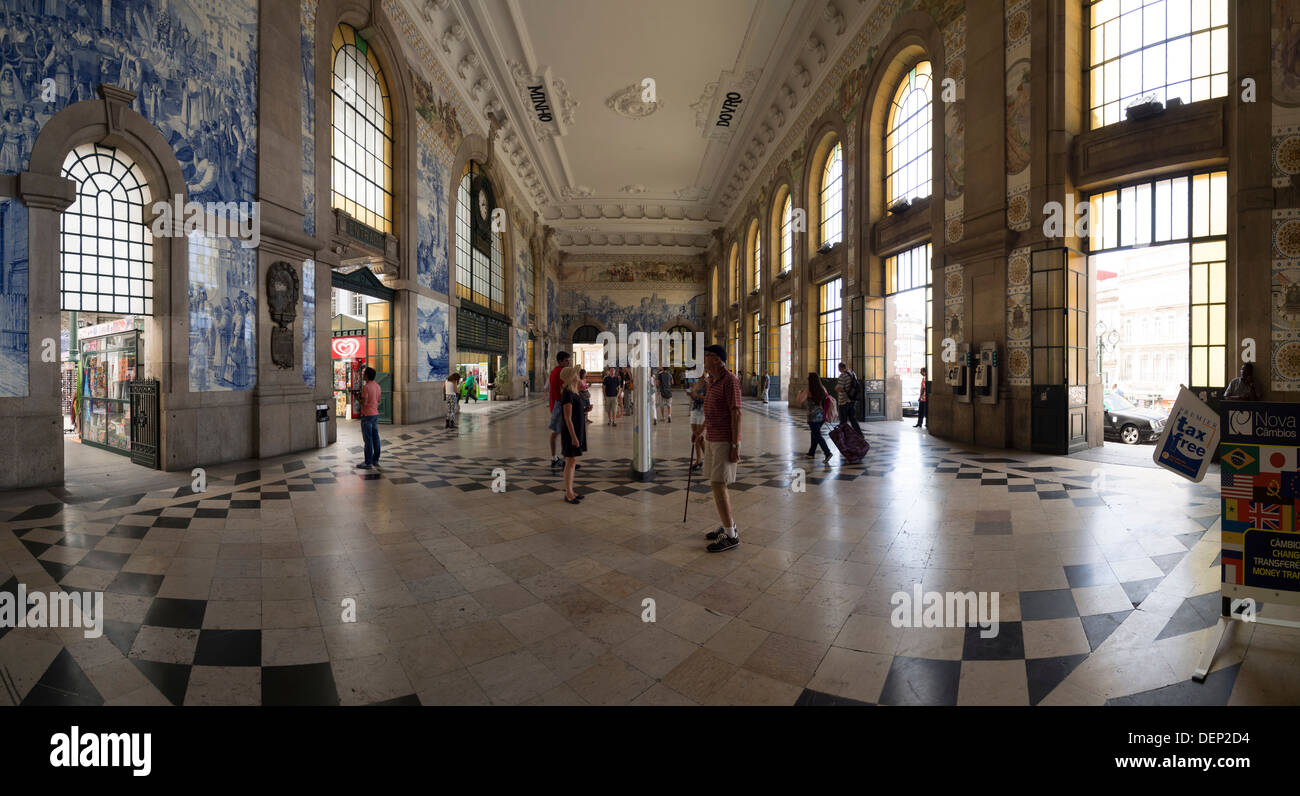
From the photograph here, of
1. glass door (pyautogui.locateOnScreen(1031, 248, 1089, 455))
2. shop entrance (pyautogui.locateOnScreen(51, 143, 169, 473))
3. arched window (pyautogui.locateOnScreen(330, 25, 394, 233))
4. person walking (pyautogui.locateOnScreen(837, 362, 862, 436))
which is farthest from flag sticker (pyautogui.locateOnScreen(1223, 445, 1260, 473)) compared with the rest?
arched window (pyautogui.locateOnScreen(330, 25, 394, 233))

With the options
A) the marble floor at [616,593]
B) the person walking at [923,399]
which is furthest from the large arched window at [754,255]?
the marble floor at [616,593]

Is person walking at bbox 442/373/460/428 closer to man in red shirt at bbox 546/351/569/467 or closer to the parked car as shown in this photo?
man in red shirt at bbox 546/351/569/467

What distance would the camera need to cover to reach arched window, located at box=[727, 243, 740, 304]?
29.8 metres

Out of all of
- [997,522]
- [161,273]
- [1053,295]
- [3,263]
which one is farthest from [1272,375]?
[3,263]

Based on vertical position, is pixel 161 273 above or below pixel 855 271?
below

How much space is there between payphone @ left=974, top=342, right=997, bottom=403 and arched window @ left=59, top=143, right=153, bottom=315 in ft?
45.9

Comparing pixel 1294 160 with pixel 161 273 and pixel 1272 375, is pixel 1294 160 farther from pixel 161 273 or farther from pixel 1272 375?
pixel 161 273

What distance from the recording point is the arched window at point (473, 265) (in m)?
17.3

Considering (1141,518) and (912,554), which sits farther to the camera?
(1141,518)

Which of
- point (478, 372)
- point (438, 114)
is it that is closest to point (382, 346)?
point (438, 114)

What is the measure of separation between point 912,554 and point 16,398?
9.95 m

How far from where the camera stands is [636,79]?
18.4 meters
